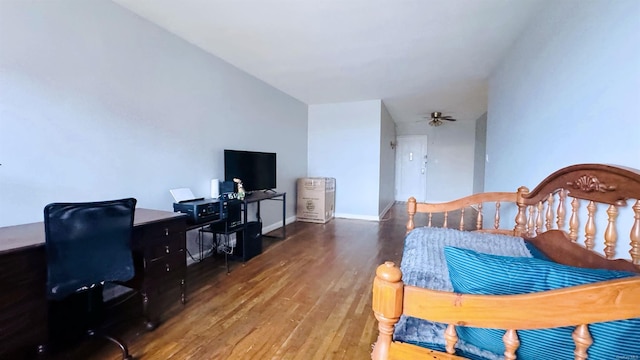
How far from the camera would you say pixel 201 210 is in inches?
95.3

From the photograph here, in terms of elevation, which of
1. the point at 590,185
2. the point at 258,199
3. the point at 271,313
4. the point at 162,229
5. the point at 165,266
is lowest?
the point at 271,313

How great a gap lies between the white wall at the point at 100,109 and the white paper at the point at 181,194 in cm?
11

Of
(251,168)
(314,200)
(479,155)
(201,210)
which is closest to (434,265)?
(201,210)

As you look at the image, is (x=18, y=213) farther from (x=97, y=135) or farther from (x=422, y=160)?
(x=422, y=160)

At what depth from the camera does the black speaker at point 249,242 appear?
3035 mm

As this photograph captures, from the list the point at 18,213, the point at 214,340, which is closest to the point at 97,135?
the point at 18,213

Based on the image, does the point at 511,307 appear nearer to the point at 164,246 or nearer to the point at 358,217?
the point at 164,246

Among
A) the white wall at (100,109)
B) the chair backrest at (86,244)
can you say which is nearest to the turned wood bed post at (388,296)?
the chair backrest at (86,244)

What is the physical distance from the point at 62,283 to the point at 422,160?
785 cm

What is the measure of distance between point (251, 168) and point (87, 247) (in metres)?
2.22

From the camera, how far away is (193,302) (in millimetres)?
2164

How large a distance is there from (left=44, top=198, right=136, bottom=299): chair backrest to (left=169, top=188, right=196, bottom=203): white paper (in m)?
0.99

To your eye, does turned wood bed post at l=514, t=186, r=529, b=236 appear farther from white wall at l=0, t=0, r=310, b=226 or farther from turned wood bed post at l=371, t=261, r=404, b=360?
white wall at l=0, t=0, r=310, b=226

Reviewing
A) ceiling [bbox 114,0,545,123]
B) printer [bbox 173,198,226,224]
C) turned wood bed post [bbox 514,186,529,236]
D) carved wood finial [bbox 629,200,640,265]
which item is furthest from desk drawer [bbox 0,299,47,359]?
turned wood bed post [bbox 514,186,529,236]
